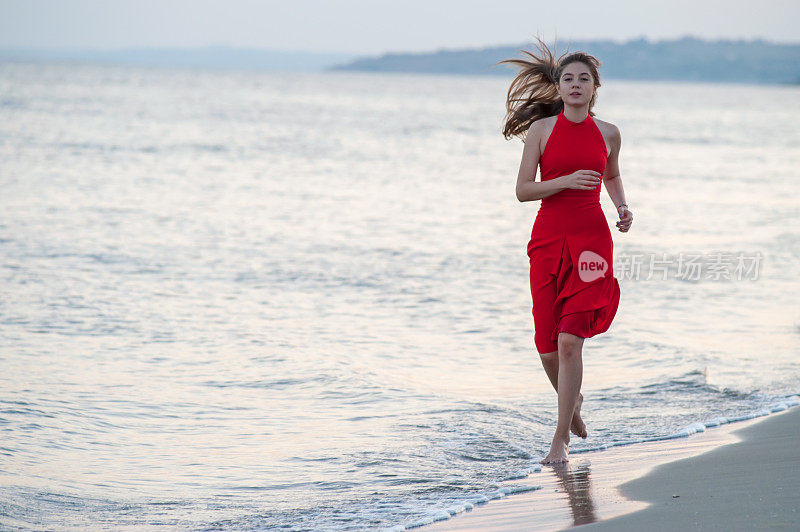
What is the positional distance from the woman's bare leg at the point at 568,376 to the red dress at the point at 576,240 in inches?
2.1

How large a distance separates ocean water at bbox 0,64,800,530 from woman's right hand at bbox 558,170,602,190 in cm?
146

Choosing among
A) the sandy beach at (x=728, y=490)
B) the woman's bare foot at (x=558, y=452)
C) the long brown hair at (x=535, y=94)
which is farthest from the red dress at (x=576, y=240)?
the sandy beach at (x=728, y=490)

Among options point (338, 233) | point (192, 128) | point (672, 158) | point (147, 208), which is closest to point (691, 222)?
point (338, 233)

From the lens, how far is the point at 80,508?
13.2ft

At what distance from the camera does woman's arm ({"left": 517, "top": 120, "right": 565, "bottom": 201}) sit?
4098mm

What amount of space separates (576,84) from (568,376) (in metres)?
1.37

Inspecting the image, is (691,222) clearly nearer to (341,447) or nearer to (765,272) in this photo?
(765,272)

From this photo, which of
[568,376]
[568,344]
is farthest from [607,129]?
[568,376]

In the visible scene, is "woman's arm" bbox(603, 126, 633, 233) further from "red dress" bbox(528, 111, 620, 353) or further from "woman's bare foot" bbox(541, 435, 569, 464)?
"woman's bare foot" bbox(541, 435, 569, 464)

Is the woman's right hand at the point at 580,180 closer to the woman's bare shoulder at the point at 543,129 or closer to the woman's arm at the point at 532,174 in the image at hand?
the woman's arm at the point at 532,174

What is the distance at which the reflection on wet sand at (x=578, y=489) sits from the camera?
11.6 ft

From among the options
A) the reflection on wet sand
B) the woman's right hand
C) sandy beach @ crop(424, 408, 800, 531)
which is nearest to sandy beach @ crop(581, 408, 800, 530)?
sandy beach @ crop(424, 408, 800, 531)

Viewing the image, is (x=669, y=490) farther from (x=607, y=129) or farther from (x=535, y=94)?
(x=535, y=94)

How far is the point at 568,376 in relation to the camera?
4.22 m
